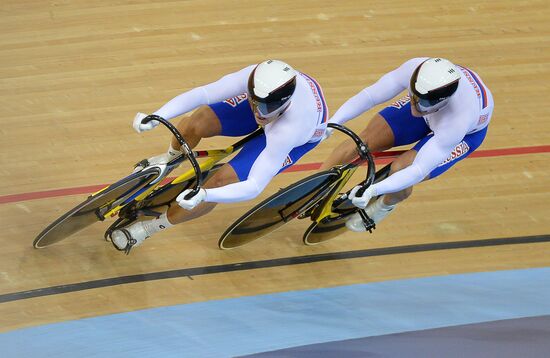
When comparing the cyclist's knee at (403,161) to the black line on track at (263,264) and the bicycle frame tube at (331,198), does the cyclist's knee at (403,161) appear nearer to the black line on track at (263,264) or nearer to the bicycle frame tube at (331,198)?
the bicycle frame tube at (331,198)

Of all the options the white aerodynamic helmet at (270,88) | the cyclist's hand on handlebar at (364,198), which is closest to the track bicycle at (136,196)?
the white aerodynamic helmet at (270,88)

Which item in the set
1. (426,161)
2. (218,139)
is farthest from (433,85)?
(218,139)

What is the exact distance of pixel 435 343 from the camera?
4473 mm

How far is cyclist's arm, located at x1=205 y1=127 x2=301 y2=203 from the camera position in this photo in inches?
177

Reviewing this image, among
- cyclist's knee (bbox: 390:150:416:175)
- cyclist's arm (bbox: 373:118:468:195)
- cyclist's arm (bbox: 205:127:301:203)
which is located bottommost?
cyclist's knee (bbox: 390:150:416:175)

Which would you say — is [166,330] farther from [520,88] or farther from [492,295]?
[520,88]

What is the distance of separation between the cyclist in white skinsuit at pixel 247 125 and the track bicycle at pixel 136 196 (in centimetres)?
7

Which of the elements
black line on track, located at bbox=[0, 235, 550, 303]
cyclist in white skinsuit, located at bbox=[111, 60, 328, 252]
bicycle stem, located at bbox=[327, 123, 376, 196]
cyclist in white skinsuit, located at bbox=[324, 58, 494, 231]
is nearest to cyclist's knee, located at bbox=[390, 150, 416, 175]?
cyclist in white skinsuit, located at bbox=[324, 58, 494, 231]

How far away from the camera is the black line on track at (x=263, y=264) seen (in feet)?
15.8

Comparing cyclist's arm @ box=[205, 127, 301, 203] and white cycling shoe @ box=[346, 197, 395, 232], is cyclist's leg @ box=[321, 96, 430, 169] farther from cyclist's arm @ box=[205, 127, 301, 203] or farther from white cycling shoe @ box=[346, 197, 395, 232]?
cyclist's arm @ box=[205, 127, 301, 203]

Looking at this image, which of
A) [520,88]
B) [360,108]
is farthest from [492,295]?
[520,88]

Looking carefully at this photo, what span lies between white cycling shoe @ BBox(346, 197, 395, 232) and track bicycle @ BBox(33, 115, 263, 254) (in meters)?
0.77

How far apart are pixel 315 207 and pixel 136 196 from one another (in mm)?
954

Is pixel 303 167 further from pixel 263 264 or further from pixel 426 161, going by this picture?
pixel 426 161
